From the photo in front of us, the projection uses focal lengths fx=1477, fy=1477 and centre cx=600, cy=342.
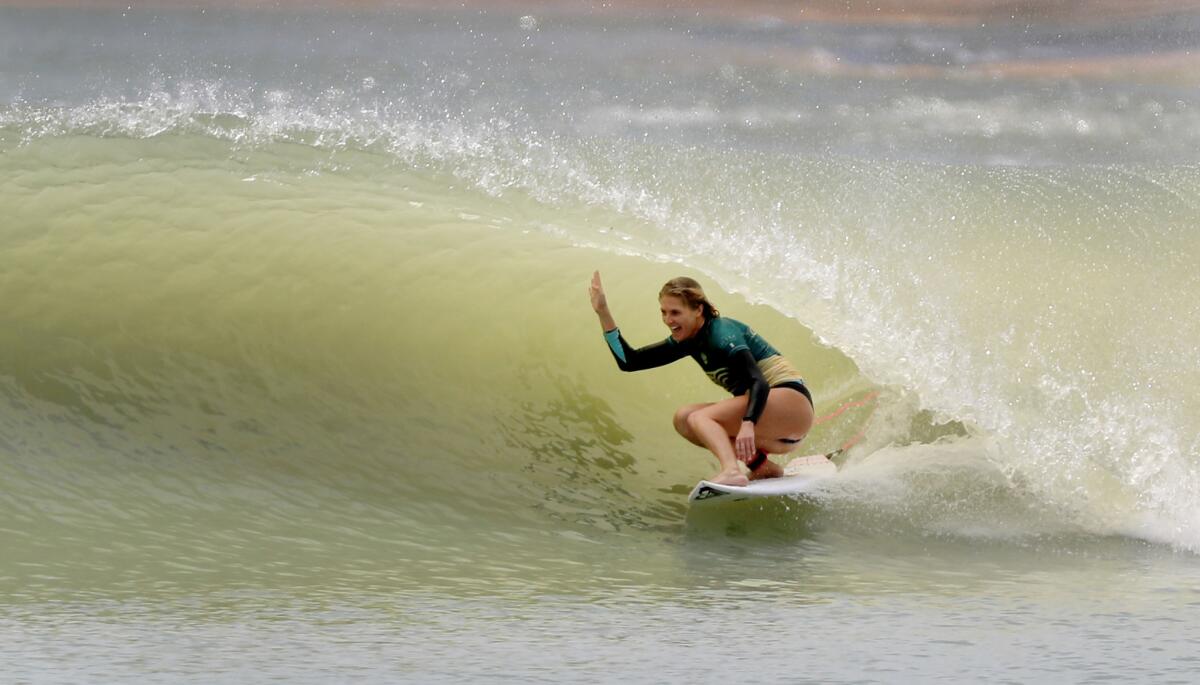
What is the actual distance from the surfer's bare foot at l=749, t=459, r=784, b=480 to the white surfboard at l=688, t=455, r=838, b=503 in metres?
0.02

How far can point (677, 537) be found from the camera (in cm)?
421

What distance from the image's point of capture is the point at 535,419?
5.27m

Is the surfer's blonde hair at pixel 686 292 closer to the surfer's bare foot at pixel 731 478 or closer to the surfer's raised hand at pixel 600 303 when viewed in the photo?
the surfer's raised hand at pixel 600 303

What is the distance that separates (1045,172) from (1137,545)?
63.5ft

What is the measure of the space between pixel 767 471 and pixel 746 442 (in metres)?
0.29

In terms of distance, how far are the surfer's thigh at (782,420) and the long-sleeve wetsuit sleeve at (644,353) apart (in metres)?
0.32

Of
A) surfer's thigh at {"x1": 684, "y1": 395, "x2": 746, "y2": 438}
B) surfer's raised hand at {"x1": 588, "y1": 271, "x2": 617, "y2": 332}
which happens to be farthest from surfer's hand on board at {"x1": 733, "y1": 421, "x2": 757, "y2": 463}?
surfer's raised hand at {"x1": 588, "y1": 271, "x2": 617, "y2": 332}

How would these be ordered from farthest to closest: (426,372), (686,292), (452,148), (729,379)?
(452,148), (426,372), (729,379), (686,292)

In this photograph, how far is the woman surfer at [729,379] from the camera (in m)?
4.40

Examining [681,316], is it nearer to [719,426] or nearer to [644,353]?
[644,353]

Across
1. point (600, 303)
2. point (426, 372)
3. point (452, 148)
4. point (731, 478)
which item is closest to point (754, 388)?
point (731, 478)

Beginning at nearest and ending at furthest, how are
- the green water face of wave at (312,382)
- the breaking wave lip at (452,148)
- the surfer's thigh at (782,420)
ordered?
the green water face of wave at (312,382)
the surfer's thigh at (782,420)
the breaking wave lip at (452,148)

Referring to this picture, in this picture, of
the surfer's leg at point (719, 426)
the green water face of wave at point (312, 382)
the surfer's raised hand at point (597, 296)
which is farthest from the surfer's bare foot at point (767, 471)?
the surfer's raised hand at point (597, 296)

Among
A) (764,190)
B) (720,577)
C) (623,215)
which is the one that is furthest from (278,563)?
(764,190)
